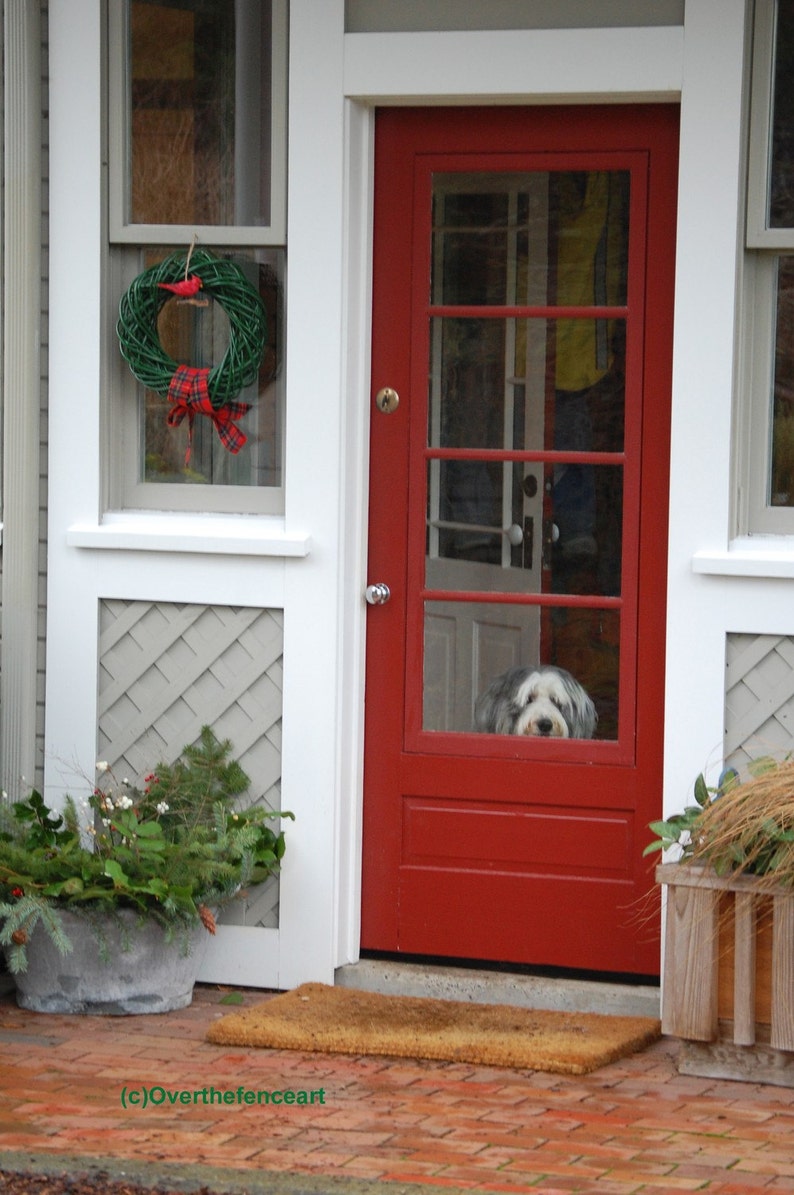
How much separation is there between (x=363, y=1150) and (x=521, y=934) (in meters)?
1.34

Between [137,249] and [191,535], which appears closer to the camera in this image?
[191,535]

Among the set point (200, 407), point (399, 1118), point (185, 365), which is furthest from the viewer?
point (185, 365)

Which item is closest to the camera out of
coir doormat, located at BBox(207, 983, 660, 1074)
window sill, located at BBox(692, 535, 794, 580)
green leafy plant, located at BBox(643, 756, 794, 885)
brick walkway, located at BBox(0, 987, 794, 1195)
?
brick walkway, located at BBox(0, 987, 794, 1195)

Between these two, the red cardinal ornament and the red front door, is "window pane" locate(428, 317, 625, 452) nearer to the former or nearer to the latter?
the red front door

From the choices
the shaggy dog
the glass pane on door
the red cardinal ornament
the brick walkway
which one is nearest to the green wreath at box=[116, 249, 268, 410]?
the red cardinal ornament

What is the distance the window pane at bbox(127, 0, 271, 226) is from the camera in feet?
17.2

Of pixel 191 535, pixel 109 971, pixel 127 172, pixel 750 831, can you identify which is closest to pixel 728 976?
pixel 750 831

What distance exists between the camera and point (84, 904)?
16.2 ft

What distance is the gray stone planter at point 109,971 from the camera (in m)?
4.92

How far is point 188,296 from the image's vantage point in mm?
5203

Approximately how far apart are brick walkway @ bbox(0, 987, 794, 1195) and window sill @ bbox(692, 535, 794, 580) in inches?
51.0

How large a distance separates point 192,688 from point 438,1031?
126cm

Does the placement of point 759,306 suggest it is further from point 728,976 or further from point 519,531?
point 728,976

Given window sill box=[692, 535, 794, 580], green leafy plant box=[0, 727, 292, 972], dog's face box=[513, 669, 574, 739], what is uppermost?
window sill box=[692, 535, 794, 580]
